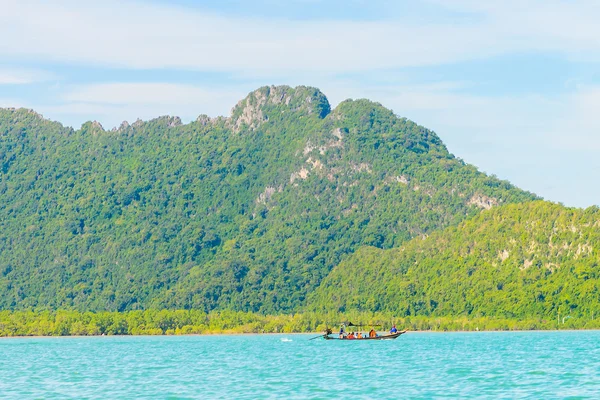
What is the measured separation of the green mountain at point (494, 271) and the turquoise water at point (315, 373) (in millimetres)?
54999

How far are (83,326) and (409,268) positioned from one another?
2209 inches

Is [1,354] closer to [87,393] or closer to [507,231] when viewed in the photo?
[87,393]

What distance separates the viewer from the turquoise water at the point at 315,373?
59.3 m

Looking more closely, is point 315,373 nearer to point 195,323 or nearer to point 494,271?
point 195,323

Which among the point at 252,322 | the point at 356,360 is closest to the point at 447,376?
the point at 356,360

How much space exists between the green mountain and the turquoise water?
54999mm

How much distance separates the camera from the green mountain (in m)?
165

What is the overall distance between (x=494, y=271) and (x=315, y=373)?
10921 cm

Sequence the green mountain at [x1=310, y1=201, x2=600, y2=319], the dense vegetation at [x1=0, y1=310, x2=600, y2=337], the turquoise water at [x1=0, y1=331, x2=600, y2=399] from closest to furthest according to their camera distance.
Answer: the turquoise water at [x1=0, y1=331, x2=600, y2=399] → the green mountain at [x1=310, y1=201, x2=600, y2=319] → the dense vegetation at [x1=0, y1=310, x2=600, y2=337]

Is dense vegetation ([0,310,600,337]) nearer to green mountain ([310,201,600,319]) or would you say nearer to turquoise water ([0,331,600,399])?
green mountain ([310,201,600,319])

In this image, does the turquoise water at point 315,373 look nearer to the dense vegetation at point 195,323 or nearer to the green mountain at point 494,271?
the green mountain at point 494,271

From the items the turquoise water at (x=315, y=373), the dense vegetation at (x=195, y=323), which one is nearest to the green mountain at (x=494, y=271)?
the dense vegetation at (x=195, y=323)

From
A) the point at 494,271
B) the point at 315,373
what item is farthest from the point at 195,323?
the point at 315,373

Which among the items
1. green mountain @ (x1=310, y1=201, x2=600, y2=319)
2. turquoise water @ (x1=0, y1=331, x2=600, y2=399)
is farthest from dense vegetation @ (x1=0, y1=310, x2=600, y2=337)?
turquoise water @ (x1=0, y1=331, x2=600, y2=399)
